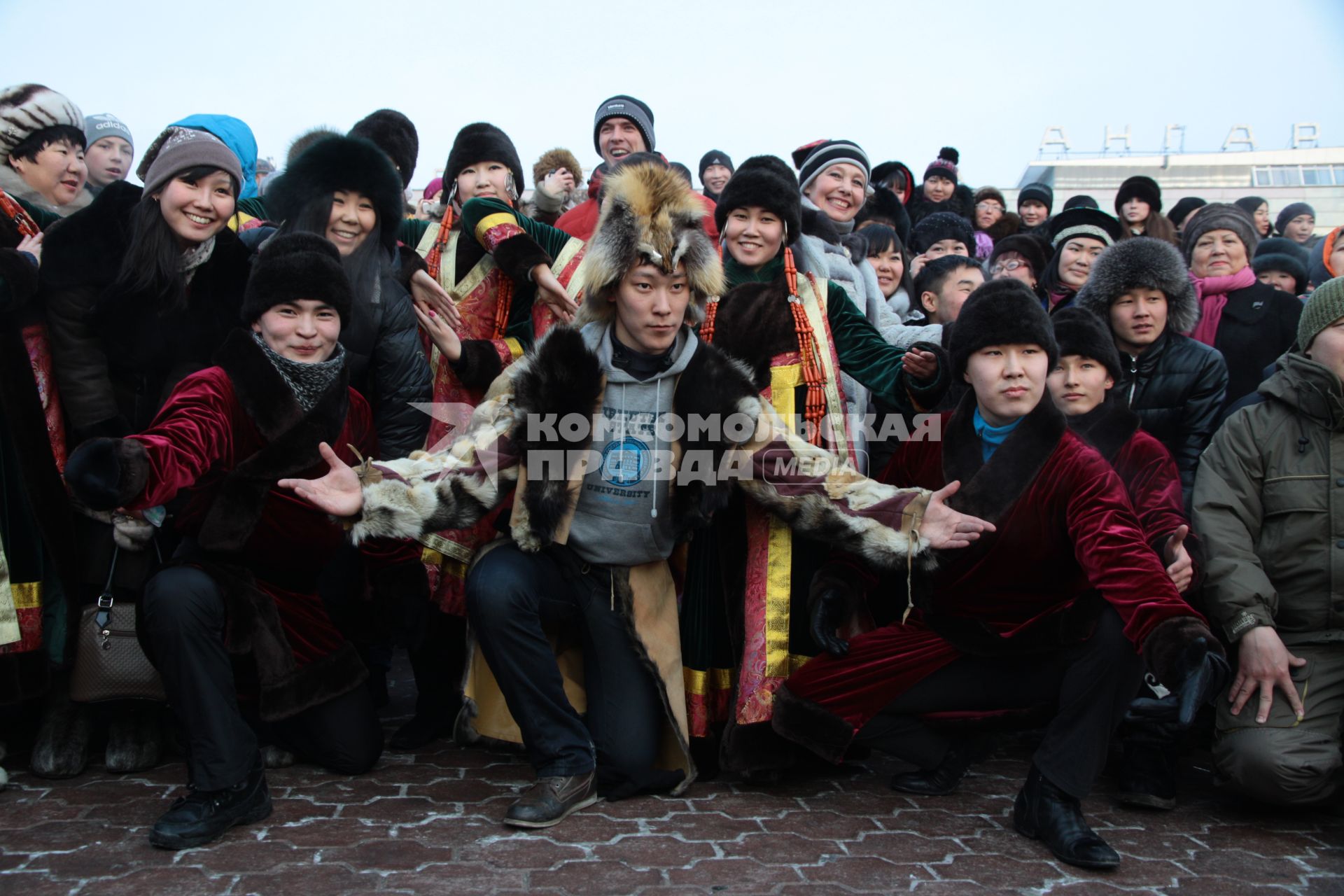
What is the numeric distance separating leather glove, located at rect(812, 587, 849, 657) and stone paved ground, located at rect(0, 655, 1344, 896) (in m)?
0.52

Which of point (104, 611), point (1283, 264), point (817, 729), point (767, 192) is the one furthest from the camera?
point (1283, 264)

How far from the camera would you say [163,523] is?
375cm

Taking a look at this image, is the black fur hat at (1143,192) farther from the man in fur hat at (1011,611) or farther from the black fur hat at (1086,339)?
the man in fur hat at (1011,611)

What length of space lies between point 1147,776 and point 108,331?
3873mm

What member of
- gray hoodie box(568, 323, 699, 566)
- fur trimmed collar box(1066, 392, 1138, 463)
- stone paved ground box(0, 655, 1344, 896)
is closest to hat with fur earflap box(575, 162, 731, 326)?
gray hoodie box(568, 323, 699, 566)

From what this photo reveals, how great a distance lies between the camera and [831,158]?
5242mm

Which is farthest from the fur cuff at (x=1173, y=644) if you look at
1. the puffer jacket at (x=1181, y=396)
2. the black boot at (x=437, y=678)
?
the black boot at (x=437, y=678)

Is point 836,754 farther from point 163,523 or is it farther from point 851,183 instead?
point 851,183

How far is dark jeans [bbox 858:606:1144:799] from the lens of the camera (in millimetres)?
3205

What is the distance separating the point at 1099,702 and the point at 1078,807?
0.31 metres

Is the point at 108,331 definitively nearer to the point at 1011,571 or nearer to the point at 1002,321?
the point at 1002,321

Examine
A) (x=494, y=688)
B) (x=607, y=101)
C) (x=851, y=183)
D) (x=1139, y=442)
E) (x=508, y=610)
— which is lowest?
(x=494, y=688)

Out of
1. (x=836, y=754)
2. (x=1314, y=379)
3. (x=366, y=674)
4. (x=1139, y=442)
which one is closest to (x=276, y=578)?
(x=366, y=674)

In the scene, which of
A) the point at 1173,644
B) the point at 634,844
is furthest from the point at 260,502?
the point at 1173,644
